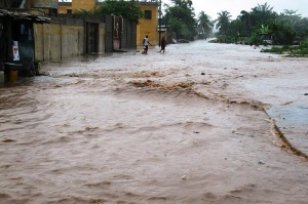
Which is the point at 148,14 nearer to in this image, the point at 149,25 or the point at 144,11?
the point at 144,11

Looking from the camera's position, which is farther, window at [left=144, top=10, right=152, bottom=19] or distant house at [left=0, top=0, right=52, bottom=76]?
window at [left=144, top=10, right=152, bottom=19]

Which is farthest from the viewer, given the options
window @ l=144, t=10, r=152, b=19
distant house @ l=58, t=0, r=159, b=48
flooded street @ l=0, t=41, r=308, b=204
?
window @ l=144, t=10, r=152, b=19

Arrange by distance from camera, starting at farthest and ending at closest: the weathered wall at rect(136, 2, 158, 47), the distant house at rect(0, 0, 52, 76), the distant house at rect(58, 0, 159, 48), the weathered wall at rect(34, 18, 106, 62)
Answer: the weathered wall at rect(136, 2, 158, 47), the distant house at rect(58, 0, 159, 48), the weathered wall at rect(34, 18, 106, 62), the distant house at rect(0, 0, 52, 76)

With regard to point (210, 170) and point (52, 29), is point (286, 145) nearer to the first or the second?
point (210, 170)

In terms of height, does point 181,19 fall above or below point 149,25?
above

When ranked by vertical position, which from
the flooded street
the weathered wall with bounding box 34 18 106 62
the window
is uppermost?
the window

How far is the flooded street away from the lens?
200 inches

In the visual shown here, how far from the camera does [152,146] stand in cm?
700

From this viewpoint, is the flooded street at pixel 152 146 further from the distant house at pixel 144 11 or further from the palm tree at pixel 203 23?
the palm tree at pixel 203 23

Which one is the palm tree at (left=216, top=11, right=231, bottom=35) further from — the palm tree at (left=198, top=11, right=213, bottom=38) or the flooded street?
the flooded street

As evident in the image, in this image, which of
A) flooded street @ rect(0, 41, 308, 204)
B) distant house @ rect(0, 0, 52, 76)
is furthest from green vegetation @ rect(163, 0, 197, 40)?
flooded street @ rect(0, 41, 308, 204)

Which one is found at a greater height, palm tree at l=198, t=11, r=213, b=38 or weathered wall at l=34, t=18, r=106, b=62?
palm tree at l=198, t=11, r=213, b=38

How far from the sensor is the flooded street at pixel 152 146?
5.09 m

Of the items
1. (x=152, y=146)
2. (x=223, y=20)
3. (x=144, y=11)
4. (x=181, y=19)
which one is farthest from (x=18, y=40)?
(x=223, y=20)
